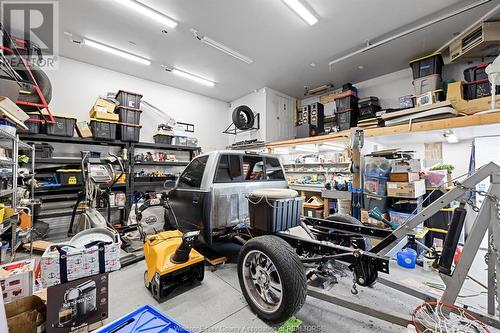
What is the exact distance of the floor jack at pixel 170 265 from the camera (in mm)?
2094

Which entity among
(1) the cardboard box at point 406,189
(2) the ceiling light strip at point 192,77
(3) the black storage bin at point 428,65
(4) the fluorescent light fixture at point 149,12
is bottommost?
(1) the cardboard box at point 406,189

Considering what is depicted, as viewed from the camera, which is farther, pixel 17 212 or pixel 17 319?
pixel 17 212

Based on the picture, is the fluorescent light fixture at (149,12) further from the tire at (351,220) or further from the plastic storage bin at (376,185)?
the plastic storage bin at (376,185)

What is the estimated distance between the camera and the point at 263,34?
13.5ft

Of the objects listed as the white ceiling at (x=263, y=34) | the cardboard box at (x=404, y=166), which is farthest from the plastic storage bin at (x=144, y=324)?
the white ceiling at (x=263, y=34)

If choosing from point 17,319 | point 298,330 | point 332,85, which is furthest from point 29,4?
point 332,85

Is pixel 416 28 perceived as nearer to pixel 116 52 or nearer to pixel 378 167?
pixel 378 167

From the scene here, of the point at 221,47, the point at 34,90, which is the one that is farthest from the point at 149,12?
the point at 34,90

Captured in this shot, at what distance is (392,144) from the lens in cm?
531

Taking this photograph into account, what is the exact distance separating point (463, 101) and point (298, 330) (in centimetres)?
477

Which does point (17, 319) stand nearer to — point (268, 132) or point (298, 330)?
point (298, 330)

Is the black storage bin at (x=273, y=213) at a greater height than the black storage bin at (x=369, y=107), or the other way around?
the black storage bin at (x=369, y=107)

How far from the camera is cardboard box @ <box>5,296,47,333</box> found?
1.38m

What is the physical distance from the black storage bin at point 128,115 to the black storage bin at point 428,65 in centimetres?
666
